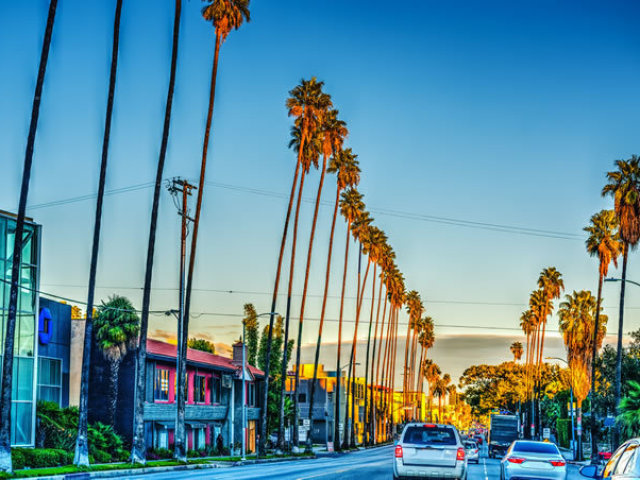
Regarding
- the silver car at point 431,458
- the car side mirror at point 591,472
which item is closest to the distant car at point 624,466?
the car side mirror at point 591,472

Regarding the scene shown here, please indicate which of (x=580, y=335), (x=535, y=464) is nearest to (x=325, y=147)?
(x=580, y=335)

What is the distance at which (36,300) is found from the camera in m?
41.6

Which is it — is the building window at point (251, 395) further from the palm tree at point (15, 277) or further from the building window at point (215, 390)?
the palm tree at point (15, 277)

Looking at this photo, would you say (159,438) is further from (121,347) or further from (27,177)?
(27,177)

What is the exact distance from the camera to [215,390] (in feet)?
227

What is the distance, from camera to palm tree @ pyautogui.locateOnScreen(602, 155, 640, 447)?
51344 millimetres

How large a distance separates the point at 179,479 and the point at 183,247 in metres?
20.7

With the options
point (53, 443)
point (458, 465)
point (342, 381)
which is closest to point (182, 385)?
point (53, 443)

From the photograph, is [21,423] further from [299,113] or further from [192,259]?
[299,113]

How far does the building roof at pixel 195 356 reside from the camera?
56812 mm

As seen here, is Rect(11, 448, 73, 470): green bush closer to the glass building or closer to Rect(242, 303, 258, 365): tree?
the glass building

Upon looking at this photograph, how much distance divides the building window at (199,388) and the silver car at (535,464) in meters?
41.6

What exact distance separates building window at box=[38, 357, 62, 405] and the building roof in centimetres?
662

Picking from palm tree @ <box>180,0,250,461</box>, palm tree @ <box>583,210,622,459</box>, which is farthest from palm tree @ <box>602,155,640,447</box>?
palm tree @ <box>180,0,250,461</box>
